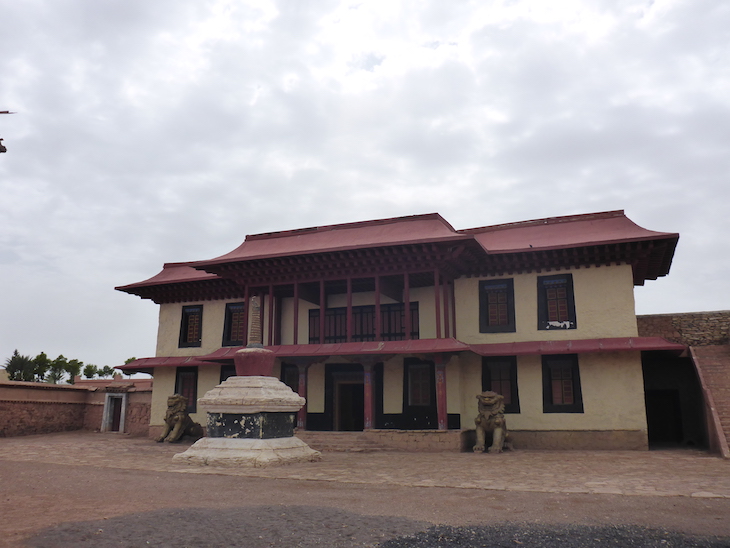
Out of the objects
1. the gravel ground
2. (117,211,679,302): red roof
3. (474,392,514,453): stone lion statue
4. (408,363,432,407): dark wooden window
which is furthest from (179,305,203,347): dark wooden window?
the gravel ground

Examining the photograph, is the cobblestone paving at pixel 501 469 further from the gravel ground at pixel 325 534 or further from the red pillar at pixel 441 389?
the gravel ground at pixel 325 534

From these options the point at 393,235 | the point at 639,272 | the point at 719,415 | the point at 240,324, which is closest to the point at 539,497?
the point at 719,415

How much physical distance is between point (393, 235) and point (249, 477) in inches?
397

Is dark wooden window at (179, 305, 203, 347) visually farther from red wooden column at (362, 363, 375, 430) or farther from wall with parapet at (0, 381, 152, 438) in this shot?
red wooden column at (362, 363, 375, 430)

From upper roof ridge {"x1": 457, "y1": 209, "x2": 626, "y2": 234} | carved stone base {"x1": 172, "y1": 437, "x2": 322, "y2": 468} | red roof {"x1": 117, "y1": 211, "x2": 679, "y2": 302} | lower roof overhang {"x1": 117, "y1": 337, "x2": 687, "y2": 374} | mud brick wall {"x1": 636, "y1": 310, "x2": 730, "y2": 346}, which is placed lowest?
carved stone base {"x1": 172, "y1": 437, "x2": 322, "y2": 468}

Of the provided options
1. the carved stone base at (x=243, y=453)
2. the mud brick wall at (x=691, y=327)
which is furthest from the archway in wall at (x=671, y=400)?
the carved stone base at (x=243, y=453)

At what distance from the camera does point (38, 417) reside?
22.6m

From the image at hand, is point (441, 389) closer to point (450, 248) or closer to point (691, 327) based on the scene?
point (450, 248)

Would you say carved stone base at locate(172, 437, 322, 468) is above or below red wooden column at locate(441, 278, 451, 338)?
below

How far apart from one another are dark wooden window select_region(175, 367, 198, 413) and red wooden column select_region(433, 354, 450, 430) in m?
9.66

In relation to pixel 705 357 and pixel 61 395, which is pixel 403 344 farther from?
pixel 61 395

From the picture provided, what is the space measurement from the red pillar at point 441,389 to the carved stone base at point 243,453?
5291 millimetres

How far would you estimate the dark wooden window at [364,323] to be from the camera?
1855cm

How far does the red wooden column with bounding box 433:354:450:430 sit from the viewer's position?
15.8 metres
